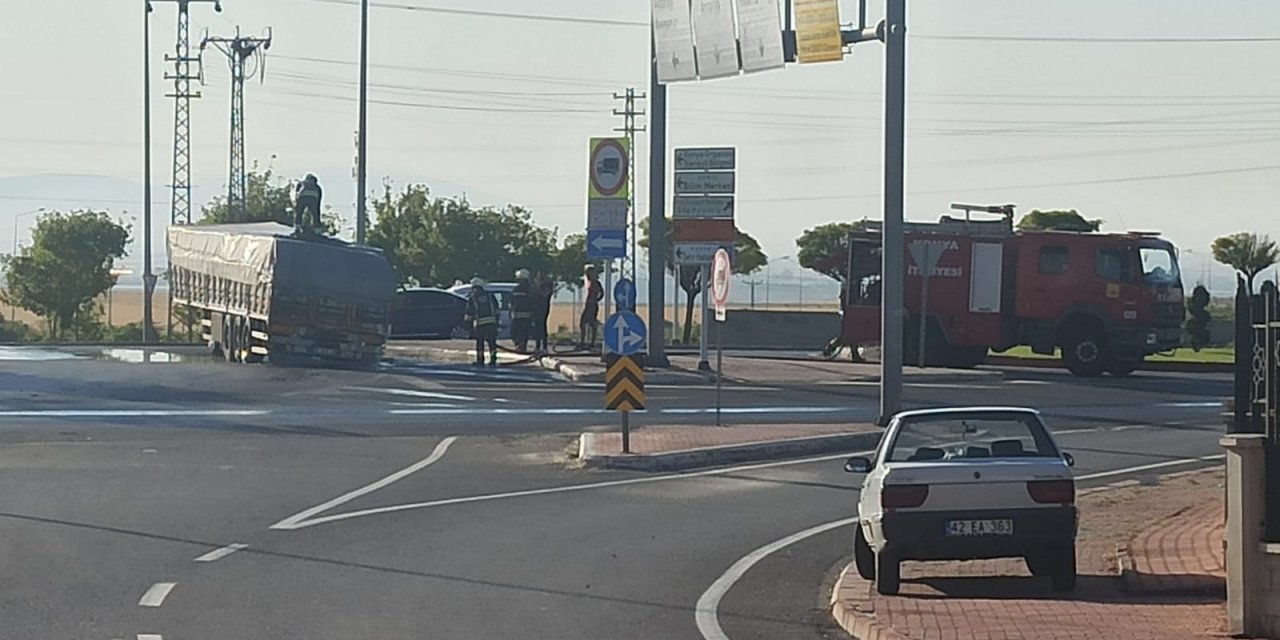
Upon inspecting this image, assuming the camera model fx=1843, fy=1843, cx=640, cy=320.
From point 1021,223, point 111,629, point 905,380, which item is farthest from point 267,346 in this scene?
point 1021,223

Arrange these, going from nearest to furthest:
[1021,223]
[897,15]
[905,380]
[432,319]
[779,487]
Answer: [779,487], [897,15], [905,380], [432,319], [1021,223]

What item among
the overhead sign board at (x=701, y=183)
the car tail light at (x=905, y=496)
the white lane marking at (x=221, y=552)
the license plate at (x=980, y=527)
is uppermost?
the overhead sign board at (x=701, y=183)

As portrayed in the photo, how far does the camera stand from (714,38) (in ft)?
96.8

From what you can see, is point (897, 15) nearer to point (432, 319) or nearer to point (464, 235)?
point (432, 319)

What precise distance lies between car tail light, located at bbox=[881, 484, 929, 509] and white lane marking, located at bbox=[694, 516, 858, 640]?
1.30 m

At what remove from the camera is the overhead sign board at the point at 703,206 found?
95.1 ft

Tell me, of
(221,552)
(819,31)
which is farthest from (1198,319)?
(221,552)

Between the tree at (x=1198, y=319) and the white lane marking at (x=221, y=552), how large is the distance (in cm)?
3442

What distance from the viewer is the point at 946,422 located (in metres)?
12.6

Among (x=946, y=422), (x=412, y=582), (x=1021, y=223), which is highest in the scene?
(x=1021, y=223)

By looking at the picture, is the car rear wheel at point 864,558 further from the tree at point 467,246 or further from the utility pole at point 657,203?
the tree at point 467,246

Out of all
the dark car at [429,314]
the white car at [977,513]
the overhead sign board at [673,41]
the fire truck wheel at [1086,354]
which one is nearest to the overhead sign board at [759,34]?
the overhead sign board at [673,41]

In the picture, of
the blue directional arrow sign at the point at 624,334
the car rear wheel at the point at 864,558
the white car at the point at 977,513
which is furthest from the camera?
the blue directional arrow sign at the point at 624,334

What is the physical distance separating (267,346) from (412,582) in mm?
23348
